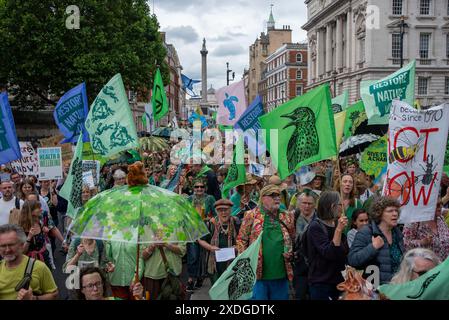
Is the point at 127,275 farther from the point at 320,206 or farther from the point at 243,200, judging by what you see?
the point at 243,200

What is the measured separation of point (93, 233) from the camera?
419 centimetres

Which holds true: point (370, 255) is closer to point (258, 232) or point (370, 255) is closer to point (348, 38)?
point (258, 232)

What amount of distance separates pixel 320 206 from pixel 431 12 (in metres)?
55.8

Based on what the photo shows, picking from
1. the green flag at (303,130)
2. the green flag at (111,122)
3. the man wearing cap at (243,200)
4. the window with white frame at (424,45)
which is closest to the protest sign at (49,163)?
the green flag at (111,122)

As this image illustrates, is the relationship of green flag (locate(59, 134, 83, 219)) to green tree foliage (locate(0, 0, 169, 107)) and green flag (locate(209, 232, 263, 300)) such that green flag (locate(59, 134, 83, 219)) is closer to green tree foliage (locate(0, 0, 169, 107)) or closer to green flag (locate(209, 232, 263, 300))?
green flag (locate(209, 232, 263, 300))

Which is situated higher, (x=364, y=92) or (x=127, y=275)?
(x=364, y=92)

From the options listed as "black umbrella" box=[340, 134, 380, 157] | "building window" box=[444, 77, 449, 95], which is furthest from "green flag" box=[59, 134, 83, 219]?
"building window" box=[444, 77, 449, 95]

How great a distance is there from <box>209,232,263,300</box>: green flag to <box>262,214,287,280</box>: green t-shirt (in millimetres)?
622

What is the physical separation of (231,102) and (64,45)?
17.8 metres

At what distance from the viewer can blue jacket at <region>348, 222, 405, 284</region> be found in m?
4.65

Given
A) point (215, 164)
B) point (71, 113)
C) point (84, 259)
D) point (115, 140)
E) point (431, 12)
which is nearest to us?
point (84, 259)

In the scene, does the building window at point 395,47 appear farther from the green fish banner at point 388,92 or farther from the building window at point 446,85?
the green fish banner at point 388,92

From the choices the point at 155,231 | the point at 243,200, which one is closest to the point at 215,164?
the point at 243,200

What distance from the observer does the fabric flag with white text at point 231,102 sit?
14867 mm
